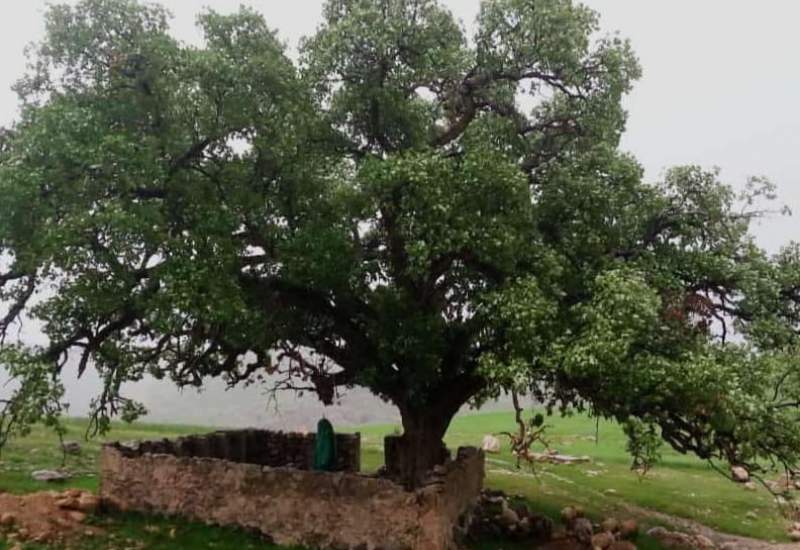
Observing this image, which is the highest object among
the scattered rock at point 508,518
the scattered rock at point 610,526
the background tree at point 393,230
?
the background tree at point 393,230

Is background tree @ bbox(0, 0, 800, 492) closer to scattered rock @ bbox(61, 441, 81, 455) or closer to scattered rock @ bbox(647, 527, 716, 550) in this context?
scattered rock @ bbox(647, 527, 716, 550)

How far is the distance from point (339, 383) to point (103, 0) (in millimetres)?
→ 12901

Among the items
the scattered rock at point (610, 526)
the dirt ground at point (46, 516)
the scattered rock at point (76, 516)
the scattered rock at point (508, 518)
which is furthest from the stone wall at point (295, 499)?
the scattered rock at point (610, 526)

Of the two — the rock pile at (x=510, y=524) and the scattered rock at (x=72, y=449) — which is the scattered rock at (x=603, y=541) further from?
the scattered rock at (x=72, y=449)

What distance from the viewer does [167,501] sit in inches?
846

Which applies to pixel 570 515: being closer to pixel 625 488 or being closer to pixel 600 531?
pixel 600 531

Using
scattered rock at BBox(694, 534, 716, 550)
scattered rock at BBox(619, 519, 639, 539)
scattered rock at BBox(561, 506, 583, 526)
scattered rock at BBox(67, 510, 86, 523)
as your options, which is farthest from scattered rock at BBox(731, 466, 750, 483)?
scattered rock at BBox(67, 510, 86, 523)

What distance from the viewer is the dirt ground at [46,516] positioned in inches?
733

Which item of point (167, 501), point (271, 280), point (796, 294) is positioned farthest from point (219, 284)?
point (796, 294)

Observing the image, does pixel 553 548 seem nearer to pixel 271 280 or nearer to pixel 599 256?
pixel 599 256

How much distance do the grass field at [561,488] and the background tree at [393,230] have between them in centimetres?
390

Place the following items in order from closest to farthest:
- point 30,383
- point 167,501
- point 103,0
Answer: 1. point 30,383
2. point 103,0
3. point 167,501

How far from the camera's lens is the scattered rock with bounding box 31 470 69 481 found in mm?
24188

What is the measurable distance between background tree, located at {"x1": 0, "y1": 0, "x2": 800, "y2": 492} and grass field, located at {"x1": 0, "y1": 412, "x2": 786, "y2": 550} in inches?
154
